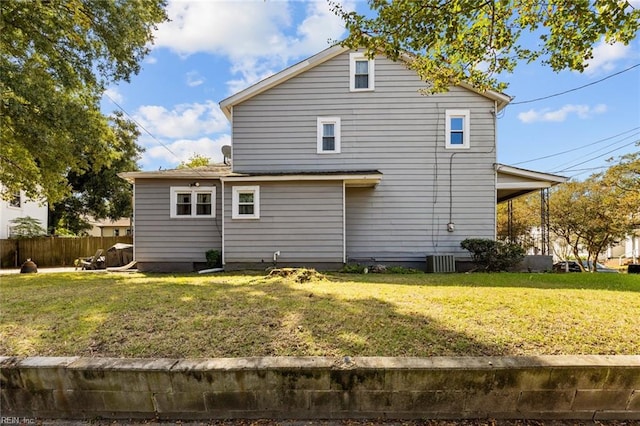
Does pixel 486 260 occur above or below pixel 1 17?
below

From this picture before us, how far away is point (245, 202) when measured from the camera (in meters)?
10.3

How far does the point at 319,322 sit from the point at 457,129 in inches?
362

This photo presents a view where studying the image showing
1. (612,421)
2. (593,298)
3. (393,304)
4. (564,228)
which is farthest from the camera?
(564,228)

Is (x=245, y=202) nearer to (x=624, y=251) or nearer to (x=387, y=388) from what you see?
(x=387, y=388)

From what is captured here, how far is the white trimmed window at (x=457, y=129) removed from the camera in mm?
10578

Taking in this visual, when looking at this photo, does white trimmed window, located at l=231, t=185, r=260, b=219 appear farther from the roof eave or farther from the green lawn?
the roof eave

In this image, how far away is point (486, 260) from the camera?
985 cm

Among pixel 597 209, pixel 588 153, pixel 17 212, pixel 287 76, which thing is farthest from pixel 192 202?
pixel 588 153

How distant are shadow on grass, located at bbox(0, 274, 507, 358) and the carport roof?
779 cm

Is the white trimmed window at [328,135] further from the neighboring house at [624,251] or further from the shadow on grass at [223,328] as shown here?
the neighboring house at [624,251]

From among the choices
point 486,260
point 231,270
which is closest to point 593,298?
point 486,260

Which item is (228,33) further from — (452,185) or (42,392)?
(42,392)

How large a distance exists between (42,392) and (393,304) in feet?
13.4

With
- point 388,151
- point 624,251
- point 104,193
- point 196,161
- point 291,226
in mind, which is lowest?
point 624,251
